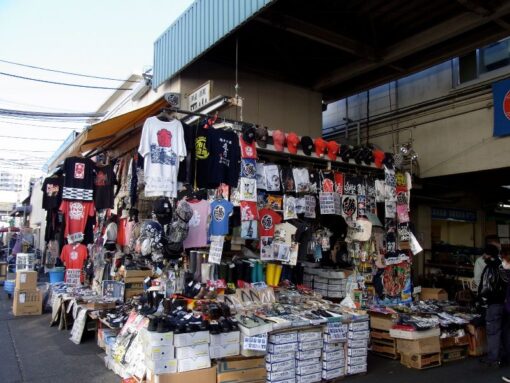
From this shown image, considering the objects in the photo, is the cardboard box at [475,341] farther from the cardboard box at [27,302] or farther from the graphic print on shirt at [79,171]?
the cardboard box at [27,302]

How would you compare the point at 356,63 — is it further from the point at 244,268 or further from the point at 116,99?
the point at 116,99

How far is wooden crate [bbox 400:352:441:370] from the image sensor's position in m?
6.77

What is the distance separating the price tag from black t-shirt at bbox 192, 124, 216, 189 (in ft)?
8.08

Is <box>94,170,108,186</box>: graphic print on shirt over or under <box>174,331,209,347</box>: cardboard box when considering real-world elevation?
over

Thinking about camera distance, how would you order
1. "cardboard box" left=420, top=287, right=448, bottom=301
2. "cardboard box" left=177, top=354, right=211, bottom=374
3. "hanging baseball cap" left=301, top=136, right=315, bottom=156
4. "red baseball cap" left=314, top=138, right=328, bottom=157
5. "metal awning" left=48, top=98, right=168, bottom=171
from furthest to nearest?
"cardboard box" left=420, top=287, right=448, bottom=301 → "red baseball cap" left=314, top=138, right=328, bottom=157 → "hanging baseball cap" left=301, top=136, right=315, bottom=156 → "metal awning" left=48, top=98, right=168, bottom=171 → "cardboard box" left=177, top=354, right=211, bottom=374

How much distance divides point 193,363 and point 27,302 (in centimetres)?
759

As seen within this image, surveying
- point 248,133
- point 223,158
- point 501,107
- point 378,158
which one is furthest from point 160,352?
point 501,107

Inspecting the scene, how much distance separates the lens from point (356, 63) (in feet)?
31.9

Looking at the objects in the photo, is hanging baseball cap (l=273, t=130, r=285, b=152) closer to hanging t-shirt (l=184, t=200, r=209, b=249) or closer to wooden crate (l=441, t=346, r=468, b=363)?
hanging t-shirt (l=184, t=200, r=209, b=249)

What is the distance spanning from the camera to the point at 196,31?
8.05 m

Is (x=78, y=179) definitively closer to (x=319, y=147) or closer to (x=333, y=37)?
(x=319, y=147)

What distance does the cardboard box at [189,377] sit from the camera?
16.0 feet

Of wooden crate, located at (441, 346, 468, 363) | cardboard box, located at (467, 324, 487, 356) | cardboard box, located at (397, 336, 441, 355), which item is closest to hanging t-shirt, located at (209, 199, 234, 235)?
cardboard box, located at (397, 336, 441, 355)

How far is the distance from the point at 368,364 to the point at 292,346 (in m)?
1.94
